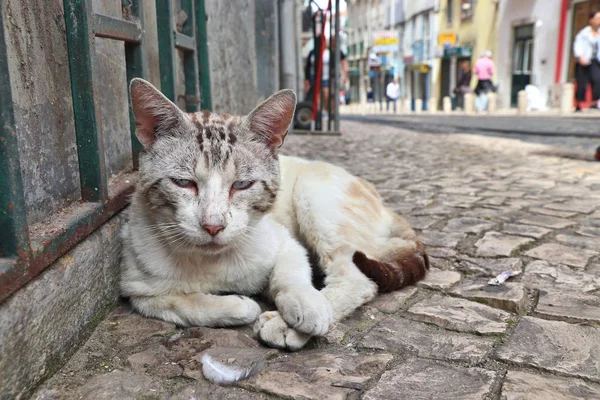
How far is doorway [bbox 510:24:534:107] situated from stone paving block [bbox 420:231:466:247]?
79.9ft

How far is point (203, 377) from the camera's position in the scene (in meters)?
1.92

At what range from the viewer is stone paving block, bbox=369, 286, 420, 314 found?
2.54 m

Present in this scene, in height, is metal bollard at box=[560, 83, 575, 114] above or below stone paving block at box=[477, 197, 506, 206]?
above

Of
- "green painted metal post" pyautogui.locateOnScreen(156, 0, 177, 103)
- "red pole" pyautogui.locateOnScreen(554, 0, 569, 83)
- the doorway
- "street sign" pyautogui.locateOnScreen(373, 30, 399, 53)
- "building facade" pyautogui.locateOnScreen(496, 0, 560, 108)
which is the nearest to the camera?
"green painted metal post" pyautogui.locateOnScreen(156, 0, 177, 103)

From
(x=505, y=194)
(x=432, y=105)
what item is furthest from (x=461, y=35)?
(x=505, y=194)

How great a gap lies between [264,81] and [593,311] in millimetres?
7985

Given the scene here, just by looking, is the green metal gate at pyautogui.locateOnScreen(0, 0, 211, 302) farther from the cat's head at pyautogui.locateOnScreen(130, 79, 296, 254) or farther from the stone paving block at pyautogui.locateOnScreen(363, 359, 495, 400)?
the stone paving block at pyautogui.locateOnScreen(363, 359, 495, 400)

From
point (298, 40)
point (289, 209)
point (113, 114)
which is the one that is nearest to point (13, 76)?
point (113, 114)

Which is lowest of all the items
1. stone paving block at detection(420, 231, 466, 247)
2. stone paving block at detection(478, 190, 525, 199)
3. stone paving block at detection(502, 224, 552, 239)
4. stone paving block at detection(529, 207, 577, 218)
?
stone paving block at detection(420, 231, 466, 247)

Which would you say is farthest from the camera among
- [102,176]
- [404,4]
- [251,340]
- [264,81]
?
[404,4]

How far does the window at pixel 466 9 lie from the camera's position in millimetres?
31502

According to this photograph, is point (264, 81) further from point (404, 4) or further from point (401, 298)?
point (404, 4)

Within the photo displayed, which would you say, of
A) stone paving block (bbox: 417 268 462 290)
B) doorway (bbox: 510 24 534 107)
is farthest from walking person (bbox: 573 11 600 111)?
stone paving block (bbox: 417 268 462 290)

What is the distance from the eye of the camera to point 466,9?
32.5 metres
